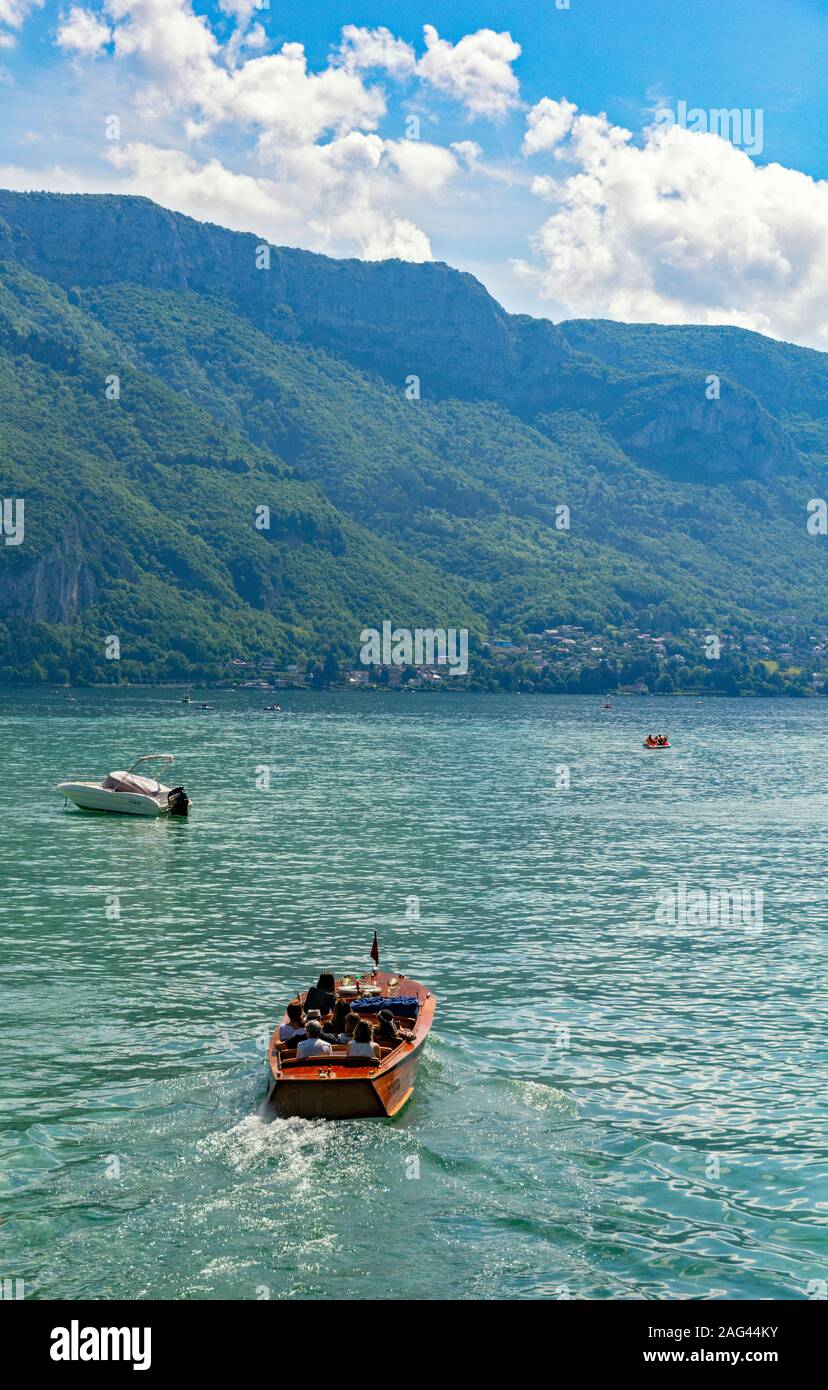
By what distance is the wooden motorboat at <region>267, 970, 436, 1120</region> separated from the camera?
22531mm

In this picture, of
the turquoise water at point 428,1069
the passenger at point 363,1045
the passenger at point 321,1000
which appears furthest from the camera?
the passenger at point 321,1000

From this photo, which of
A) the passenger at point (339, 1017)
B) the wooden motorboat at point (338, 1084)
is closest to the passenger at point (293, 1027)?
the wooden motorboat at point (338, 1084)

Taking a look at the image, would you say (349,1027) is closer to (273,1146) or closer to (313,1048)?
(313,1048)

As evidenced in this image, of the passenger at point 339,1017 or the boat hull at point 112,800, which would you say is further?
the boat hull at point 112,800

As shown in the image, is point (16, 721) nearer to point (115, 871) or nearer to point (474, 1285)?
point (115, 871)

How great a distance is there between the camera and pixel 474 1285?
1725 cm

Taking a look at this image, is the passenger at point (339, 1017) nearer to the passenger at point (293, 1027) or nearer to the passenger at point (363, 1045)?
the passenger at point (293, 1027)

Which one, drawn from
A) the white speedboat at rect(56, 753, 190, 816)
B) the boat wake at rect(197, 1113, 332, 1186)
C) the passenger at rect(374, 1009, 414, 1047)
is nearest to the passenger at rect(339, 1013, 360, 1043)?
the passenger at rect(374, 1009, 414, 1047)

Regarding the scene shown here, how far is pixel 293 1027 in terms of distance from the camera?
83.8 feet

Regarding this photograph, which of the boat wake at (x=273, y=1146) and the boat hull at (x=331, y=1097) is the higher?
the boat hull at (x=331, y=1097)

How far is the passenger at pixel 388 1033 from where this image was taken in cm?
2520

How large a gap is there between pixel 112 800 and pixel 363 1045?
50.2m

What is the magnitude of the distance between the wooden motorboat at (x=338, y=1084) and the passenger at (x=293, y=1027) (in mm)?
311
